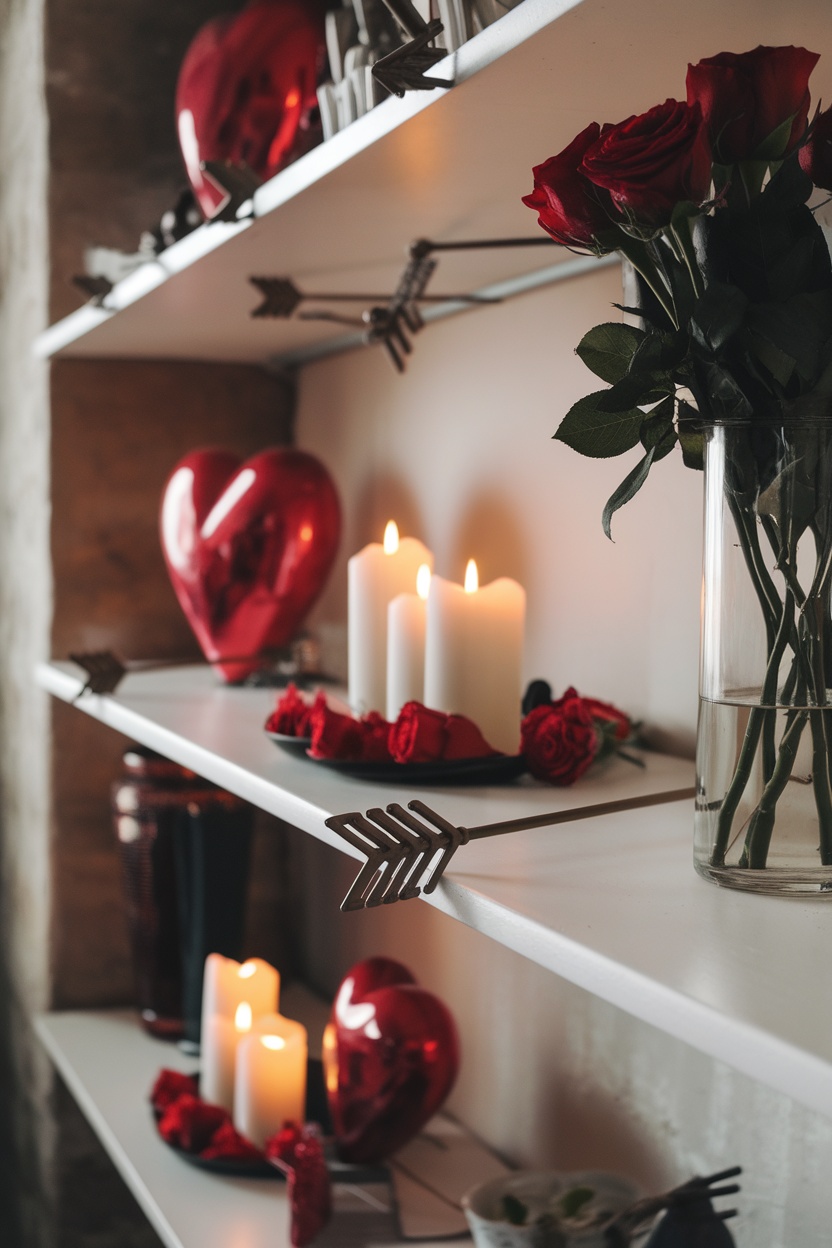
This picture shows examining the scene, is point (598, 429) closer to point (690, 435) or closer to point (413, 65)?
point (690, 435)

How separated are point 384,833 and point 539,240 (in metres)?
0.49

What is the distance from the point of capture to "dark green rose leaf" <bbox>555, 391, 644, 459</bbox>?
55cm

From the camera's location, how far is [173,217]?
3.65 feet

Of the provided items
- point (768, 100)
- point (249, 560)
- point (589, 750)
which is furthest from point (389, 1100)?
point (768, 100)

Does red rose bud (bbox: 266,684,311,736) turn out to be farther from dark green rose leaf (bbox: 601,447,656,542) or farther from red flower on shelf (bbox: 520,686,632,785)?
dark green rose leaf (bbox: 601,447,656,542)

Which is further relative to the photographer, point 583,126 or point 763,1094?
point 763,1094

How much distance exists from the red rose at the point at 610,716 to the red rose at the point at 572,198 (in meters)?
0.41

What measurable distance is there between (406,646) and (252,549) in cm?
46

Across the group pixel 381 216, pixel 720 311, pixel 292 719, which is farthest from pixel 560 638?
pixel 720 311

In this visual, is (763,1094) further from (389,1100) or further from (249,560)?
(249,560)

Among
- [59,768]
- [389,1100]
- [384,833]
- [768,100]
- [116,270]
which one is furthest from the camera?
[59,768]

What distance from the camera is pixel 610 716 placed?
89cm

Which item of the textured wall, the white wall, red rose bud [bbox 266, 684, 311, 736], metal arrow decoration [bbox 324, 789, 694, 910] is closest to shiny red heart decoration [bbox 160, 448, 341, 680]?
the white wall

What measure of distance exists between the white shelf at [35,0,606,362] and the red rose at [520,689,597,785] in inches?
13.3
